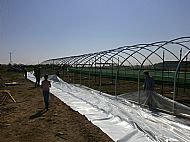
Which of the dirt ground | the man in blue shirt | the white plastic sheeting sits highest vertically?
the man in blue shirt

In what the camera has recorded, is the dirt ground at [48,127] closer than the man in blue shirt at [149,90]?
Yes

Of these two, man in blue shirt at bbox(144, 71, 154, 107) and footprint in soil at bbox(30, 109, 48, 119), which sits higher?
man in blue shirt at bbox(144, 71, 154, 107)

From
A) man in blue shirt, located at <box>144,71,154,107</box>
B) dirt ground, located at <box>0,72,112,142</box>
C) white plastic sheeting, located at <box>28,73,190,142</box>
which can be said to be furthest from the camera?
man in blue shirt, located at <box>144,71,154,107</box>

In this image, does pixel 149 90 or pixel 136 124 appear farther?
pixel 149 90

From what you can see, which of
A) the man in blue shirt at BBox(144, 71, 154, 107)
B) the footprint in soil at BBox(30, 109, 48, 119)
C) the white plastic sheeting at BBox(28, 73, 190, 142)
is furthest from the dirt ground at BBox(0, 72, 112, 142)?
the man in blue shirt at BBox(144, 71, 154, 107)

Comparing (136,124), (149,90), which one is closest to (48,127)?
(136,124)

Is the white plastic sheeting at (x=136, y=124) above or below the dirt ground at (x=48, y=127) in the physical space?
above

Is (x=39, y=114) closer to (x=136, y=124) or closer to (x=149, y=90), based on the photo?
(x=136, y=124)

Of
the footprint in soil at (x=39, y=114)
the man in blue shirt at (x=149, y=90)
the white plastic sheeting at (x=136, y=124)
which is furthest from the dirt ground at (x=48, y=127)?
the man in blue shirt at (x=149, y=90)

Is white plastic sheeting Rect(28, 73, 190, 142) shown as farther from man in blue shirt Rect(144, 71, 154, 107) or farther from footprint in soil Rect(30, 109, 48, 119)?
footprint in soil Rect(30, 109, 48, 119)

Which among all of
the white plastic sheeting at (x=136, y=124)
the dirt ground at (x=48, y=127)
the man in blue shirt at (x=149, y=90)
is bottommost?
the dirt ground at (x=48, y=127)

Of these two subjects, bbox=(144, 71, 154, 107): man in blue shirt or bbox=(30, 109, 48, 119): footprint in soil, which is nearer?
bbox=(30, 109, 48, 119): footprint in soil

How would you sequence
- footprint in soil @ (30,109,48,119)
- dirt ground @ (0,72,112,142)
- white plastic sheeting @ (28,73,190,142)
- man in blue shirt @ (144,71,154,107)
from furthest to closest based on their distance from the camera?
man in blue shirt @ (144,71,154,107)
footprint in soil @ (30,109,48,119)
dirt ground @ (0,72,112,142)
white plastic sheeting @ (28,73,190,142)

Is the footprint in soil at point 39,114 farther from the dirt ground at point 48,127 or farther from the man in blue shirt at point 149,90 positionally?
the man in blue shirt at point 149,90
